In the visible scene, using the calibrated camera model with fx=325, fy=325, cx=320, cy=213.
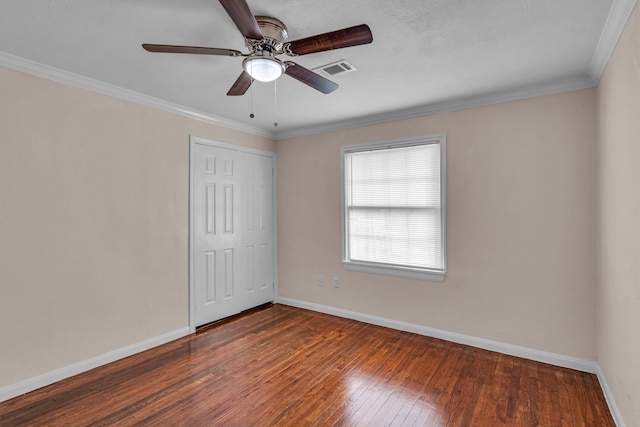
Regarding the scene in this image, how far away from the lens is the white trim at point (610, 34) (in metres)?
1.72

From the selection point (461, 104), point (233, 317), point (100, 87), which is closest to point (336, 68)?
point (461, 104)

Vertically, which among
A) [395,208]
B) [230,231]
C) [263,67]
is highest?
[263,67]

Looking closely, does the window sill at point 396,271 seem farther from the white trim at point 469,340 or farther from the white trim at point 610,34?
Answer: the white trim at point 610,34

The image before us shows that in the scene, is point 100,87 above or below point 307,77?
above

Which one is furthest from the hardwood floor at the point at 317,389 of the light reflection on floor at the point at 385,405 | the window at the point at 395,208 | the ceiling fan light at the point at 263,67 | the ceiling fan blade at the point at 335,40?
the ceiling fan blade at the point at 335,40

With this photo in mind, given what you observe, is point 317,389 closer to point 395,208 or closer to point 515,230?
point 395,208

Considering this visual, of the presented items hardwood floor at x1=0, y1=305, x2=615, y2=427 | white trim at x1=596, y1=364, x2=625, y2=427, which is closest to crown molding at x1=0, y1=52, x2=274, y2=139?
hardwood floor at x1=0, y1=305, x2=615, y2=427

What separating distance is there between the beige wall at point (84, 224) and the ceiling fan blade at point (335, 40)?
6.91 feet

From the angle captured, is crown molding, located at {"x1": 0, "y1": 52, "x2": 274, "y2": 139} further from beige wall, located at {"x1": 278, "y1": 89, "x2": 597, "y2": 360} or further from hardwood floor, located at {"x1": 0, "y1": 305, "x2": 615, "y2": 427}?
hardwood floor, located at {"x1": 0, "y1": 305, "x2": 615, "y2": 427}

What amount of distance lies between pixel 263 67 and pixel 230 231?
260 centimetres

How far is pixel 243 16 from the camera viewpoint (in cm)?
149

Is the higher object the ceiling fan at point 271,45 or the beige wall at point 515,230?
the ceiling fan at point 271,45

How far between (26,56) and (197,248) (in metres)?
2.18

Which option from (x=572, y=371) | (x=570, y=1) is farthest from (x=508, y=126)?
(x=572, y=371)
